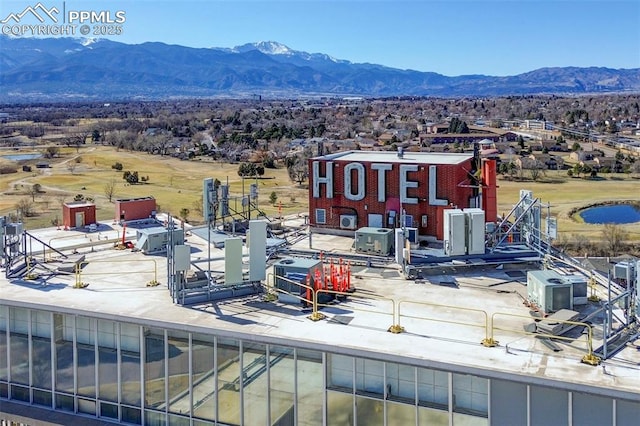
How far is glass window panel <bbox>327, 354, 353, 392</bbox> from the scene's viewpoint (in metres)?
18.9

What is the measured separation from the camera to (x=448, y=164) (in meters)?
32.6

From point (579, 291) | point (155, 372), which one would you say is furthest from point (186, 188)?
point (579, 291)

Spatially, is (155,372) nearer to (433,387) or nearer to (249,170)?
(433,387)

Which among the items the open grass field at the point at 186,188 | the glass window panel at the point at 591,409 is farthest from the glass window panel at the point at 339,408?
the open grass field at the point at 186,188

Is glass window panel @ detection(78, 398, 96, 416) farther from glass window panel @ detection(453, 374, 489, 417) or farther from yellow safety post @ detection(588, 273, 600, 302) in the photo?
yellow safety post @ detection(588, 273, 600, 302)

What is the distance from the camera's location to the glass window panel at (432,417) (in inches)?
703

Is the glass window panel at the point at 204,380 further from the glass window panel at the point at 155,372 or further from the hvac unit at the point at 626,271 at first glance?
the hvac unit at the point at 626,271

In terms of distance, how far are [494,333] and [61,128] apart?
632 feet

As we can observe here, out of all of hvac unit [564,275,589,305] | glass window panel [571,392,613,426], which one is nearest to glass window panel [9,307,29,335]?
glass window panel [571,392,613,426]

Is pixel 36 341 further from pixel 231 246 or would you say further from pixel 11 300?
pixel 231 246

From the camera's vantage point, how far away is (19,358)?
2284cm

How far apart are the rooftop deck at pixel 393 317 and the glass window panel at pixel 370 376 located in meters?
0.36

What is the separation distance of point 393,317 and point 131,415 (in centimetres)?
876

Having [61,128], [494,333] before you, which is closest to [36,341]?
[494,333]
